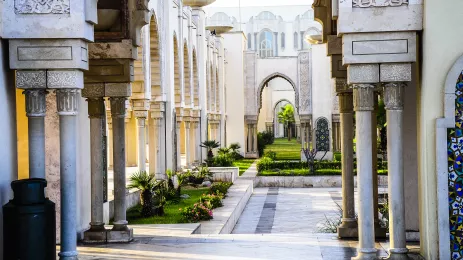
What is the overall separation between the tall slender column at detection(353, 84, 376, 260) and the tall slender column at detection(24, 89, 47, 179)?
3.18 metres

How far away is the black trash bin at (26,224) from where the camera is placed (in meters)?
6.61

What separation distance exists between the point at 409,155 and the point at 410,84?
0.89 meters

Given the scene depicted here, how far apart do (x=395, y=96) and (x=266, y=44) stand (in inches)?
2246

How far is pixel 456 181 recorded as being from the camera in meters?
6.98

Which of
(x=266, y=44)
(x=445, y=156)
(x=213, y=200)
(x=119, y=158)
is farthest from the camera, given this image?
(x=266, y=44)

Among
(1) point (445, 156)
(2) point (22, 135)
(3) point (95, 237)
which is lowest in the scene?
(3) point (95, 237)

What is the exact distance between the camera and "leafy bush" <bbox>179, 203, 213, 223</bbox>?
1356 centimetres

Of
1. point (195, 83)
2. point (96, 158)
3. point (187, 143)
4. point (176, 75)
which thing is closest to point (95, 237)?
point (96, 158)

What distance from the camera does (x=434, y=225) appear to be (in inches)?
279

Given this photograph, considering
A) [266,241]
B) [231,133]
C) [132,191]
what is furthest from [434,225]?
[231,133]

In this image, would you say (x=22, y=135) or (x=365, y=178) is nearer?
(x=365, y=178)

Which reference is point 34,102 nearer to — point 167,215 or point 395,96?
point 395,96

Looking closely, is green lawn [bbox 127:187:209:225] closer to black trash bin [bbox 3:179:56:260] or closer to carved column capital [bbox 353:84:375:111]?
black trash bin [bbox 3:179:56:260]

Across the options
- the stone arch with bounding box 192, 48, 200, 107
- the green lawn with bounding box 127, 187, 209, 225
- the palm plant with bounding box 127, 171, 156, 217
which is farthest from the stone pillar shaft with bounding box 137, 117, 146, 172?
the stone arch with bounding box 192, 48, 200, 107
